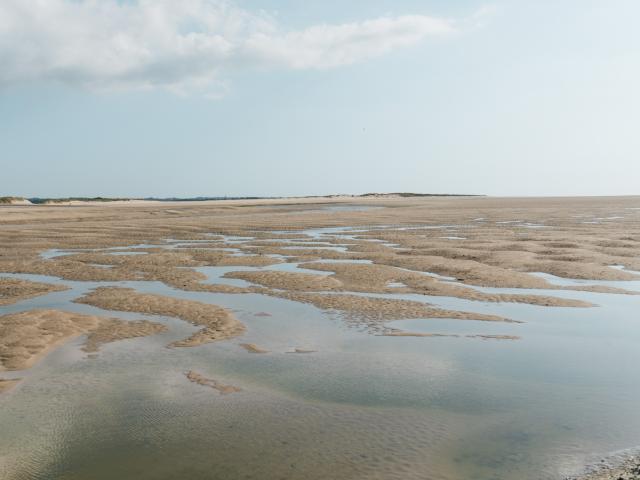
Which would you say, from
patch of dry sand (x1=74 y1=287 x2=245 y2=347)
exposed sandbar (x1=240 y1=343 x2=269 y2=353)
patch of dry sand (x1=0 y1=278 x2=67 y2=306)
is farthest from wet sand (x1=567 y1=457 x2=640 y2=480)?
patch of dry sand (x1=0 y1=278 x2=67 y2=306)

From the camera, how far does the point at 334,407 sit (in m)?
7.27

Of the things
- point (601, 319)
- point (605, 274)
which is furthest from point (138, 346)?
point (605, 274)

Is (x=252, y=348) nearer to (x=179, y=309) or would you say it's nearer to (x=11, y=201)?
(x=179, y=309)

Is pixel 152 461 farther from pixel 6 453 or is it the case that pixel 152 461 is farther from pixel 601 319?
pixel 601 319

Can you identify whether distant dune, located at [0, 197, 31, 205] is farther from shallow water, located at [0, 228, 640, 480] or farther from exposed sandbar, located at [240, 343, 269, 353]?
exposed sandbar, located at [240, 343, 269, 353]

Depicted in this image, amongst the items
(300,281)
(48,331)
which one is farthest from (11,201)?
(48,331)

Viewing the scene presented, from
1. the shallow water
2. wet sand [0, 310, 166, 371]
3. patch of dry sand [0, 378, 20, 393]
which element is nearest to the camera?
the shallow water

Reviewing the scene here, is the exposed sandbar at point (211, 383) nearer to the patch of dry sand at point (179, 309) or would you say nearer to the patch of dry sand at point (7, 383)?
the patch of dry sand at point (179, 309)

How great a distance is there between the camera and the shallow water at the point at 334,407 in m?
5.76

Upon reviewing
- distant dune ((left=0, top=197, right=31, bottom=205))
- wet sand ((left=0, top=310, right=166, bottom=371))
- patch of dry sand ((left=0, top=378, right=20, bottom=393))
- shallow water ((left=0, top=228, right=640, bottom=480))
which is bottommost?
shallow water ((left=0, top=228, right=640, bottom=480))

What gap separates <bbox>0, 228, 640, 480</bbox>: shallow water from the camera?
576 cm

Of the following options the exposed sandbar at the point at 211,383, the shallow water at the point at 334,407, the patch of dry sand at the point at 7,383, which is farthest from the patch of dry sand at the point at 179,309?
the patch of dry sand at the point at 7,383

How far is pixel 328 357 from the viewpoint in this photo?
9.52 meters

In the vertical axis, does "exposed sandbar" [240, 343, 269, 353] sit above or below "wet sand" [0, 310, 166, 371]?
below
